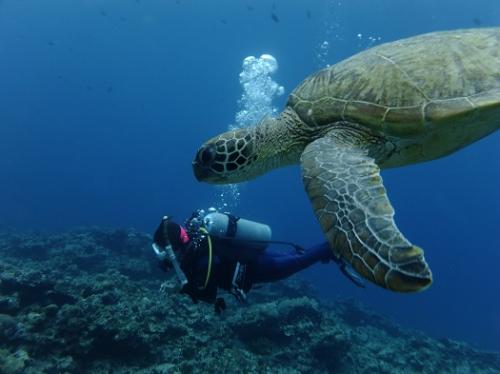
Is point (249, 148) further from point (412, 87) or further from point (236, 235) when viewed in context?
point (236, 235)

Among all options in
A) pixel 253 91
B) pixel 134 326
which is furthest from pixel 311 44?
pixel 134 326

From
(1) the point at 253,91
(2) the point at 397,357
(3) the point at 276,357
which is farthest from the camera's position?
(1) the point at 253,91

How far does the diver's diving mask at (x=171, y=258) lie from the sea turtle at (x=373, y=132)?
43.0 inches

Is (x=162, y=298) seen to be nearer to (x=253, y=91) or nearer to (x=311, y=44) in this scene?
(x=253, y=91)

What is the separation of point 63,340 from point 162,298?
163cm

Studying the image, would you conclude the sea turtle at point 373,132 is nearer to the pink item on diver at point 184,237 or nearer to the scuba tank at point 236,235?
the pink item on diver at point 184,237

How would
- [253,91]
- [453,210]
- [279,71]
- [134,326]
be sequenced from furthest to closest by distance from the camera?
[453,210] → [279,71] → [253,91] → [134,326]

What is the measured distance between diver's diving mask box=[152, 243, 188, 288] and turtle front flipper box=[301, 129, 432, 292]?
7.11 ft

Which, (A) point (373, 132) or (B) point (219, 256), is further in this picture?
(B) point (219, 256)

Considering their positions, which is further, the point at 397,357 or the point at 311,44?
the point at 311,44

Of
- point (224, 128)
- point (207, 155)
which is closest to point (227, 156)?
point (207, 155)

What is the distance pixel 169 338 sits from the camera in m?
4.93

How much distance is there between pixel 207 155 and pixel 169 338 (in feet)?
9.43

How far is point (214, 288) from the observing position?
426cm
